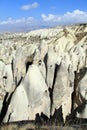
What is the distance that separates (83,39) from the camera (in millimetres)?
55188

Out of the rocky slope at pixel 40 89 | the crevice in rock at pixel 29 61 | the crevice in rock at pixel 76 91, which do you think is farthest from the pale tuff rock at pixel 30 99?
the crevice in rock at pixel 29 61

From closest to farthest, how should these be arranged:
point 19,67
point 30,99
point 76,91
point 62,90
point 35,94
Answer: point 30,99, point 35,94, point 76,91, point 62,90, point 19,67

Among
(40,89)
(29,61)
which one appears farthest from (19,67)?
(40,89)

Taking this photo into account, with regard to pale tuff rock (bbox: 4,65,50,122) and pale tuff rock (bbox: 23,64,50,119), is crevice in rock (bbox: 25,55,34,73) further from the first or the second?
pale tuff rock (bbox: 23,64,50,119)

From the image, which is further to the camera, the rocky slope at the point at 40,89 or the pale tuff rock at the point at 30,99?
the rocky slope at the point at 40,89

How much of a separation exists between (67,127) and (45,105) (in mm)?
8917

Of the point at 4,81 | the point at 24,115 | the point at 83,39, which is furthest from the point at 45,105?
the point at 83,39

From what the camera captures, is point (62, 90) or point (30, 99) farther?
point (62, 90)

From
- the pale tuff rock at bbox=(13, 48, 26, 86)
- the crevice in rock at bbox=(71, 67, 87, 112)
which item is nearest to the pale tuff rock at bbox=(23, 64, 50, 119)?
the crevice in rock at bbox=(71, 67, 87, 112)

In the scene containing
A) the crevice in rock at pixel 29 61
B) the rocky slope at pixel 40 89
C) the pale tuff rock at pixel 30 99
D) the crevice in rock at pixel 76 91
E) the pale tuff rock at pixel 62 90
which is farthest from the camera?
the crevice in rock at pixel 29 61

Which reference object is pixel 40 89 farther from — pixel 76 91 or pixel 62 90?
pixel 76 91

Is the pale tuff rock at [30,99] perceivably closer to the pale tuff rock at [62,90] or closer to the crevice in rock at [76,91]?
the pale tuff rock at [62,90]

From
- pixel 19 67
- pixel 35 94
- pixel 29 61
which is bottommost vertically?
pixel 35 94

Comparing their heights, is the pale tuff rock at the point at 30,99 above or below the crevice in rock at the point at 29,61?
below
